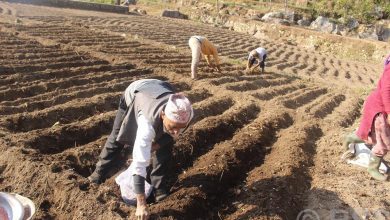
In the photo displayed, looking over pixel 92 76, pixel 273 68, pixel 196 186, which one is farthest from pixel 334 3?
pixel 196 186

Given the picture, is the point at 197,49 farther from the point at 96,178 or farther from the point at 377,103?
the point at 96,178

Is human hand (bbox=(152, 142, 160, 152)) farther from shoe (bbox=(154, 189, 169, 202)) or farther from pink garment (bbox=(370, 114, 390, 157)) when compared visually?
pink garment (bbox=(370, 114, 390, 157))

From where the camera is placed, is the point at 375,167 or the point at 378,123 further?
the point at 375,167

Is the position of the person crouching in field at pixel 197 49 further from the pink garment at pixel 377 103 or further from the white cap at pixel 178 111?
the white cap at pixel 178 111

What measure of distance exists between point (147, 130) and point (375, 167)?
9.29 ft

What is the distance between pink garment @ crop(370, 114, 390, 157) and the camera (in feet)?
12.6

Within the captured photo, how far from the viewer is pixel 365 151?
15.0ft

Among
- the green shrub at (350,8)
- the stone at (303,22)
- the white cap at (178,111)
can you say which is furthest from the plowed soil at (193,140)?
the green shrub at (350,8)

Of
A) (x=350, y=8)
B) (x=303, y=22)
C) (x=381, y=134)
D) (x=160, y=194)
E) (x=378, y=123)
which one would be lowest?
(x=160, y=194)

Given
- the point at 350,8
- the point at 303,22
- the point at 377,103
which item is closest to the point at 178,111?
the point at 377,103

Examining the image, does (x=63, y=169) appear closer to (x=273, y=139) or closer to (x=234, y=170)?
(x=234, y=170)

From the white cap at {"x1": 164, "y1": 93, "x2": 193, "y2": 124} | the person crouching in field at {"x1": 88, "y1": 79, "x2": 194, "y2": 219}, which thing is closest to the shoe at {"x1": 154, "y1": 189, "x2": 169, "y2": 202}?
the person crouching in field at {"x1": 88, "y1": 79, "x2": 194, "y2": 219}

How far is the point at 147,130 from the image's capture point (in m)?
2.70

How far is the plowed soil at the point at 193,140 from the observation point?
3549 millimetres
